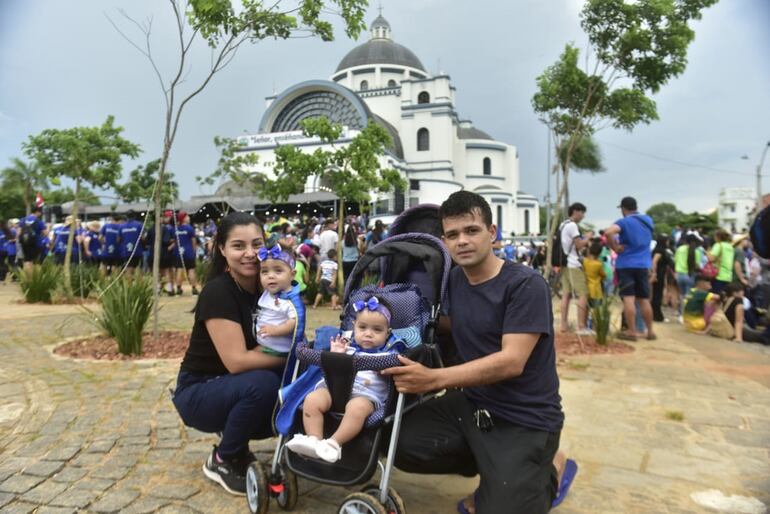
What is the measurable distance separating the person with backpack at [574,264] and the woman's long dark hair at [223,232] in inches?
215

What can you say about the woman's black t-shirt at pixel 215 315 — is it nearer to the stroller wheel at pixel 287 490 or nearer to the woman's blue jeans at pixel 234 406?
the woman's blue jeans at pixel 234 406

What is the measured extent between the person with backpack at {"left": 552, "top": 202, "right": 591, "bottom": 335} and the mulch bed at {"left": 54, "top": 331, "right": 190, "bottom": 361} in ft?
17.0

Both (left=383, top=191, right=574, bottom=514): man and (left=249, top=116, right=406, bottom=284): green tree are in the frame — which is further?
(left=249, top=116, right=406, bottom=284): green tree

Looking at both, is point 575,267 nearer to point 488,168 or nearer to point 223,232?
point 223,232

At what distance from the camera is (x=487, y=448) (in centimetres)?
234

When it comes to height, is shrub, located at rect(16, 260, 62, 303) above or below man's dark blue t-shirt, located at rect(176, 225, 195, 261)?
below

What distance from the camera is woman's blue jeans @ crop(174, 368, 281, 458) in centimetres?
266

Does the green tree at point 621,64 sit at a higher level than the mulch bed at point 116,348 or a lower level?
higher

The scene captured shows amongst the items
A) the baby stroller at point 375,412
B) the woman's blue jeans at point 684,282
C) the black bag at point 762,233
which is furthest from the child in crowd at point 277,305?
the woman's blue jeans at point 684,282

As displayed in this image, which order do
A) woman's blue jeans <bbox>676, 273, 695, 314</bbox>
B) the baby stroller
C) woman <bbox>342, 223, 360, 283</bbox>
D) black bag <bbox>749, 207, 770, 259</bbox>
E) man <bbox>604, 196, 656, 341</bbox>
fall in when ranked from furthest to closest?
woman <bbox>342, 223, 360, 283</bbox> < woman's blue jeans <bbox>676, 273, 695, 314</bbox> < man <bbox>604, 196, 656, 341</bbox> < black bag <bbox>749, 207, 770, 259</bbox> < the baby stroller

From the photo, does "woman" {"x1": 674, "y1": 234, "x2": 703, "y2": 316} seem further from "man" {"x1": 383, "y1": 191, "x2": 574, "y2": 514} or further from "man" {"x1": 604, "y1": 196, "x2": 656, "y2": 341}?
"man" {"x1": 383, "y1": 191, "x2": 574, "y2": 514}

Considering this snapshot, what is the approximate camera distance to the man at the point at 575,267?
7.25 metres

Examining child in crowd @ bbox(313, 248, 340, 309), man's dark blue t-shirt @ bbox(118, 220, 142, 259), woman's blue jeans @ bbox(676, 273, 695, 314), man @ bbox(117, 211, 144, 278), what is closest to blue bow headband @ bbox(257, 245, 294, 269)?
child in crowd @ bbox(313, 248, 340, 309)

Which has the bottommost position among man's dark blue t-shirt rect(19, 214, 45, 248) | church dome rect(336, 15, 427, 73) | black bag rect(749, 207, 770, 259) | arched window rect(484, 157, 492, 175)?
black bag rect(749, 207, 770, 259)
